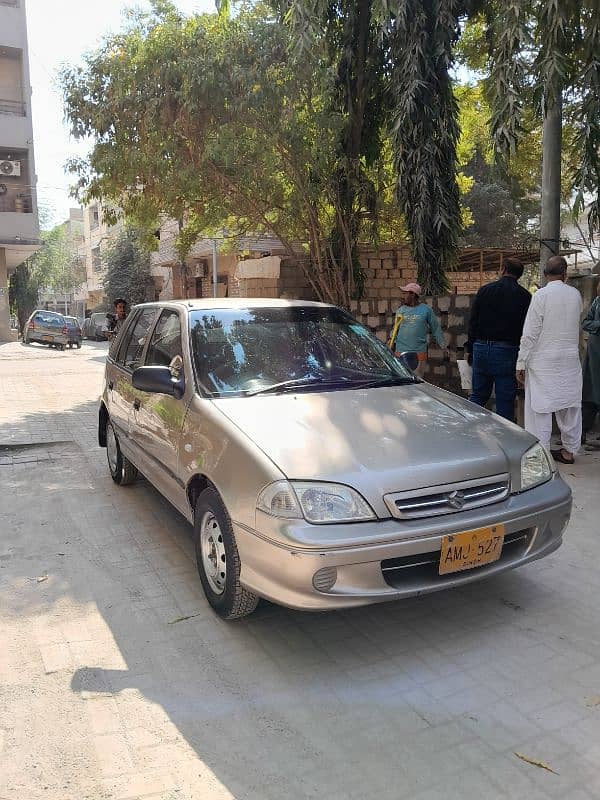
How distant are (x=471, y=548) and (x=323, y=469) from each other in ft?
2.49

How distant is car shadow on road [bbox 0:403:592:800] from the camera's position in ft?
7.93

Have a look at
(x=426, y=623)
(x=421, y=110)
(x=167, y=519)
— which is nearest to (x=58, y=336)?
(x=421, y=110)

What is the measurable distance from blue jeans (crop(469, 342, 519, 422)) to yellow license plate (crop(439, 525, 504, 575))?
359 centimetres

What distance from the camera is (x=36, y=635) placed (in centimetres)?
336

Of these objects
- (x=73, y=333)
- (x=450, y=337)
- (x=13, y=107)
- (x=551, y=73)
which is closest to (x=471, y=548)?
(x=551, y=73)

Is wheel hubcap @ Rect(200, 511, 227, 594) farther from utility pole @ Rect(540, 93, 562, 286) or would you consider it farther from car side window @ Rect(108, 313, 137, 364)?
utility pole @ Rect(540, 93, 562, 286)

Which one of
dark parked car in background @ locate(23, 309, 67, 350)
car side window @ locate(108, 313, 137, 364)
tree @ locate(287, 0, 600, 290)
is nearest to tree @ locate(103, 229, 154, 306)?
dark parked car in background @ locate(23, 309, 67, 350)

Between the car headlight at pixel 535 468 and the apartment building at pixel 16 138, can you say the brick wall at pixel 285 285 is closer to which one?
the car headlight at pixel 535 468

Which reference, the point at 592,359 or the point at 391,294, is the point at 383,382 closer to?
the point at 592,359

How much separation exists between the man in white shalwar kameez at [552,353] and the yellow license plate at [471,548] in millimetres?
3029

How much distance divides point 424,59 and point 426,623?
7.55m

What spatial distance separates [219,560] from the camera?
11.0 feet

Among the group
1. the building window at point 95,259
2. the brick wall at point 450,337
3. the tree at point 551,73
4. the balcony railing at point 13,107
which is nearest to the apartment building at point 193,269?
the balcony railing at point 13,107

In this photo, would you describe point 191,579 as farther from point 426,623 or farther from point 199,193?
point 199,193
